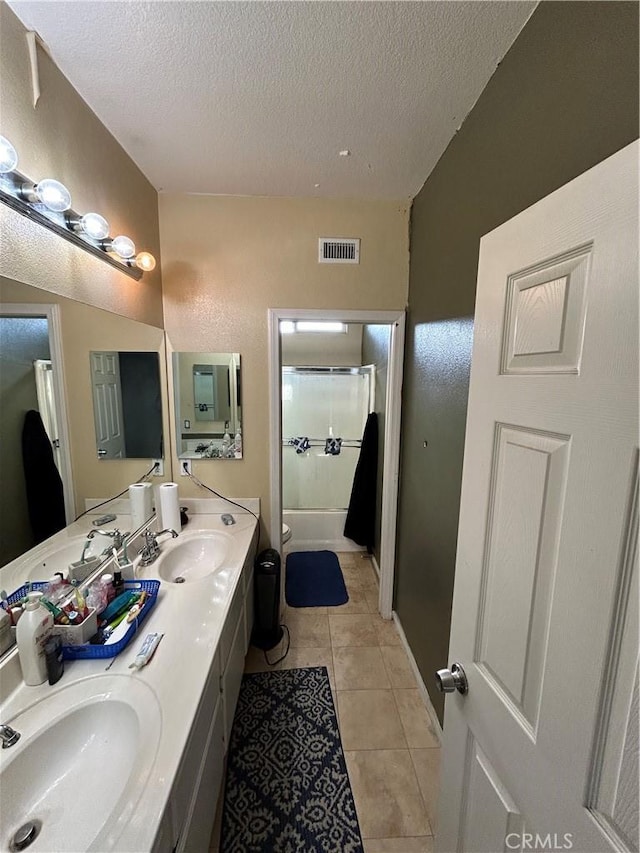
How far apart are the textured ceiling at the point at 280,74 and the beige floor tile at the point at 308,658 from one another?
2.68 m

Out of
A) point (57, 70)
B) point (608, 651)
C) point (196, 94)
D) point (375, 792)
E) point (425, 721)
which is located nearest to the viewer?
point (608, 651)

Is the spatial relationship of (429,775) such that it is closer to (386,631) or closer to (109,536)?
(386,631)

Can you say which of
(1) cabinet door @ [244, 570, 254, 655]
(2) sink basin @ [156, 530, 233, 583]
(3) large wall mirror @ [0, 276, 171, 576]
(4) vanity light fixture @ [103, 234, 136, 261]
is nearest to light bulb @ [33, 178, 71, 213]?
(3) large wall mirror @ [0, 276, 171, 576]

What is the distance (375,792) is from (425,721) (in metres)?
0.42

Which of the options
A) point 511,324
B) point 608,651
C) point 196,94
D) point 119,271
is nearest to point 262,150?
point 196,94

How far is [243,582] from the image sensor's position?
173 cm

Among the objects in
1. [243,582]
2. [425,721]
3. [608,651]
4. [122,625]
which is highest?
[608,651]

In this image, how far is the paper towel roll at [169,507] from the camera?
1887mm

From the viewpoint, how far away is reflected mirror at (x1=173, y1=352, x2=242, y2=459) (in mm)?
2070

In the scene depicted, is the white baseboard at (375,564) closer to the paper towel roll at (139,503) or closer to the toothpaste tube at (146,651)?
the paper towel roll at (139,503)

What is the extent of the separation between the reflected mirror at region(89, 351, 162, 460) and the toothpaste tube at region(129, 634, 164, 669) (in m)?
0.76

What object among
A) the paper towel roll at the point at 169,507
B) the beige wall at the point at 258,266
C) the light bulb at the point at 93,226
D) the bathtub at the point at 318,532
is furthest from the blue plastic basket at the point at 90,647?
the bathtub at the point at 318,532

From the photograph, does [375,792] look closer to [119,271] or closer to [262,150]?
[119,271]

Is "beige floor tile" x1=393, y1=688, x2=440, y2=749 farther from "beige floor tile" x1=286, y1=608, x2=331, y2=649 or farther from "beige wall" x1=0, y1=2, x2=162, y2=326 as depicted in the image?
"beige wall" x1=0, y1=2, x2=162, y2=326
